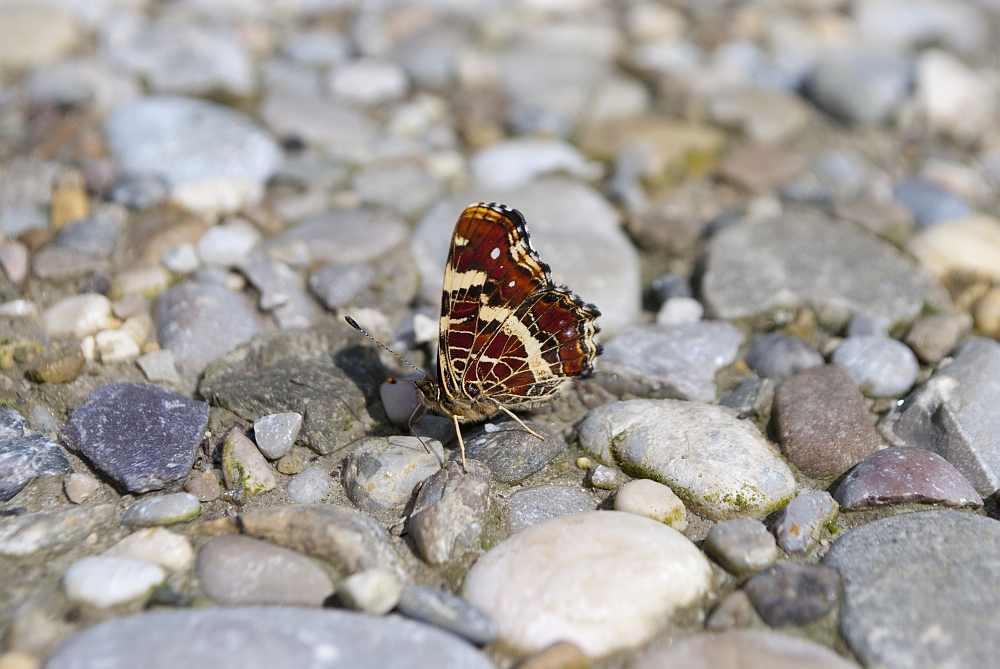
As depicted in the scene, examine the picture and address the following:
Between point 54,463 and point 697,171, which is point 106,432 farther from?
point 697,171

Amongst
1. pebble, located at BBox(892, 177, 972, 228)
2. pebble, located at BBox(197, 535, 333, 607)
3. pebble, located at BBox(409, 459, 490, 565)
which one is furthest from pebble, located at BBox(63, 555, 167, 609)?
pebble, located at BBox(892, 177, 972, 228)

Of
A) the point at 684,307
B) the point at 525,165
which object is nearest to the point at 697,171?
the point at 525,165

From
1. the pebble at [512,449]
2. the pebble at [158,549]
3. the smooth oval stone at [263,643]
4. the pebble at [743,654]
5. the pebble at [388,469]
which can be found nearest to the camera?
the smooth oval stone at [263,643]

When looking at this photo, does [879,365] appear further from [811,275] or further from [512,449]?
[512,449]

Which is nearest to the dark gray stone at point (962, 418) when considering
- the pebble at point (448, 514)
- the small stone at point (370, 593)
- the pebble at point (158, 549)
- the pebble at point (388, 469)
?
the pebble at point (448, 514)

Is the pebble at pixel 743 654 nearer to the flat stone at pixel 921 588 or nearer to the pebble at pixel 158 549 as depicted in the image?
the flat stone at pixel 921 588
